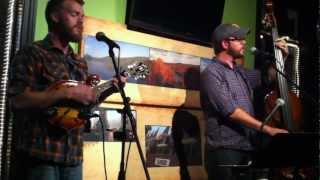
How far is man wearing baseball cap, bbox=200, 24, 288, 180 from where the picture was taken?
285 cm

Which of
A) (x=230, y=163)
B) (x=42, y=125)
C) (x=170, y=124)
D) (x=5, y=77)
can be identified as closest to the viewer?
(x=42, y=125)

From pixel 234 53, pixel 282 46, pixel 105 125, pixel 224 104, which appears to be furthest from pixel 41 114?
pixel 282 46

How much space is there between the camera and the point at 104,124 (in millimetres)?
2975

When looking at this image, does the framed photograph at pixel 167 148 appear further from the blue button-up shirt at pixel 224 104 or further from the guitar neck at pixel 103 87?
the guitar neck at pixel 103 87

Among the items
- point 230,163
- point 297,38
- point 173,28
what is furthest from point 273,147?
point 297,38

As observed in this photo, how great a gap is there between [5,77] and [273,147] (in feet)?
4.67

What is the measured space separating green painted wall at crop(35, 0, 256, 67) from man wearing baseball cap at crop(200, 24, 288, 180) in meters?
0.72

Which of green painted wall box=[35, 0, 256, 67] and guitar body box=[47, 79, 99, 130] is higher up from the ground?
green painted wall box=[35, 0, 256, 67]

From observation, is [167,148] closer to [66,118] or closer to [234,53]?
[234,53]

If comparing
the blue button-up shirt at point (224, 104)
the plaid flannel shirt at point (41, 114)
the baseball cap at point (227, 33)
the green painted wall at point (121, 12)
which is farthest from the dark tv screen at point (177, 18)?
the plaid flannel shirt at point (41, 114)

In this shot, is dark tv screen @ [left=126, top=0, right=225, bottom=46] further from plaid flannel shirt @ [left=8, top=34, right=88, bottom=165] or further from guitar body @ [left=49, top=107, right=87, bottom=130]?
guitar body @ [left=49, top=107, right=87, bottom=130]

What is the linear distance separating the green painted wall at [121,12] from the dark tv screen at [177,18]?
0.08 metres

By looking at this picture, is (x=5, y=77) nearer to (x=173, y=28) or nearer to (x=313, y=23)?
(x=173, y=28)

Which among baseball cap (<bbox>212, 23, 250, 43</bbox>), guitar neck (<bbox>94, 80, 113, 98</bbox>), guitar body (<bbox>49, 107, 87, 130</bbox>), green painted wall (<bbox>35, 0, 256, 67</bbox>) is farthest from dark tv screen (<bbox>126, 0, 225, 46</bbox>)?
guitar body (<bbox>49, 107, 87, 130</bbox>)
